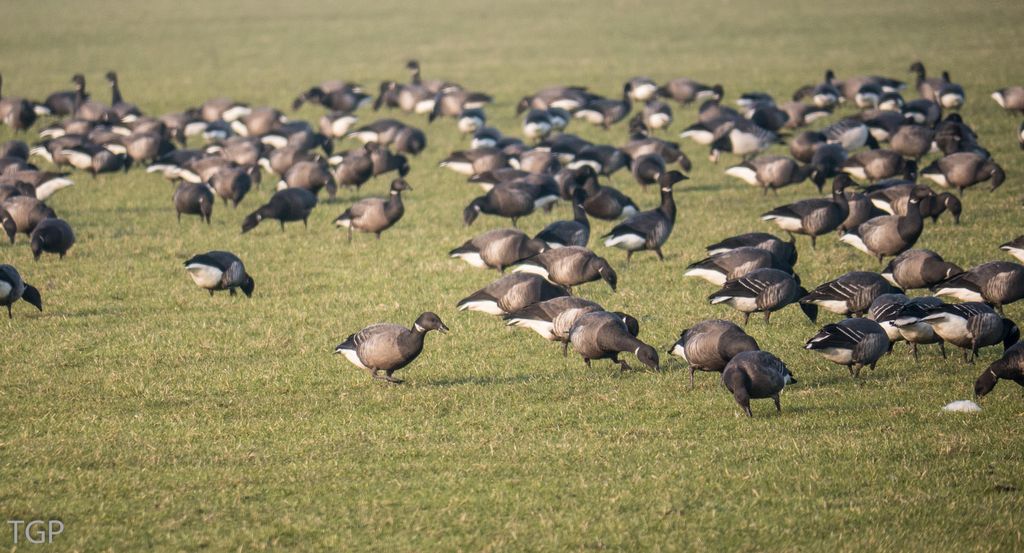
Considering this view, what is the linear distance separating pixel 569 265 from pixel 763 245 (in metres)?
3.17

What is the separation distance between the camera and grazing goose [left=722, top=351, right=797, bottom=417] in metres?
12.7

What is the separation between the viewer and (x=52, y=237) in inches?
840

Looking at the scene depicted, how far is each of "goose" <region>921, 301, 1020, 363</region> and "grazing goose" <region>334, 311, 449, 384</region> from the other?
5.99 metres

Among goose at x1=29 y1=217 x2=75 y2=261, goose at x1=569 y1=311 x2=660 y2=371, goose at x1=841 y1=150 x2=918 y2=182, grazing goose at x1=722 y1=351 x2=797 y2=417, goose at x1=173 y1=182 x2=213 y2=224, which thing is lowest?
goose at x1=173 y1=182 x2=213 y2=224

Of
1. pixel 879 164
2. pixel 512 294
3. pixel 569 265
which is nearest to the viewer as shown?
pixel 512 294

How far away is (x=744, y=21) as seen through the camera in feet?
254

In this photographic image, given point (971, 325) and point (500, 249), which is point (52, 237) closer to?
point (500, 249)

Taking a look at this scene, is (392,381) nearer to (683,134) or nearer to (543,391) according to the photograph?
(543,391)

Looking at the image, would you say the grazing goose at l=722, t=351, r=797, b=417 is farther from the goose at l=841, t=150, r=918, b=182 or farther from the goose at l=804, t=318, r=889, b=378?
the goose at l=841, t=150, r=918, b=182

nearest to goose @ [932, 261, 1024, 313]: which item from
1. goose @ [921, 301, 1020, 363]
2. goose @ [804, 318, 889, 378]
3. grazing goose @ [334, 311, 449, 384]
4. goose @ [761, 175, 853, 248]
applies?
goose @ [921, 301, 1020, 363]

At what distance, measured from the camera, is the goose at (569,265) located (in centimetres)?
1803

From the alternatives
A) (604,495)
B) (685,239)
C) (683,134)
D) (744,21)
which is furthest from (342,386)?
(744,21)

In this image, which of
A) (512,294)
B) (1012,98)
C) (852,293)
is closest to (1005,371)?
(852,293)

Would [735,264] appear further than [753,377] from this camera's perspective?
Yes
